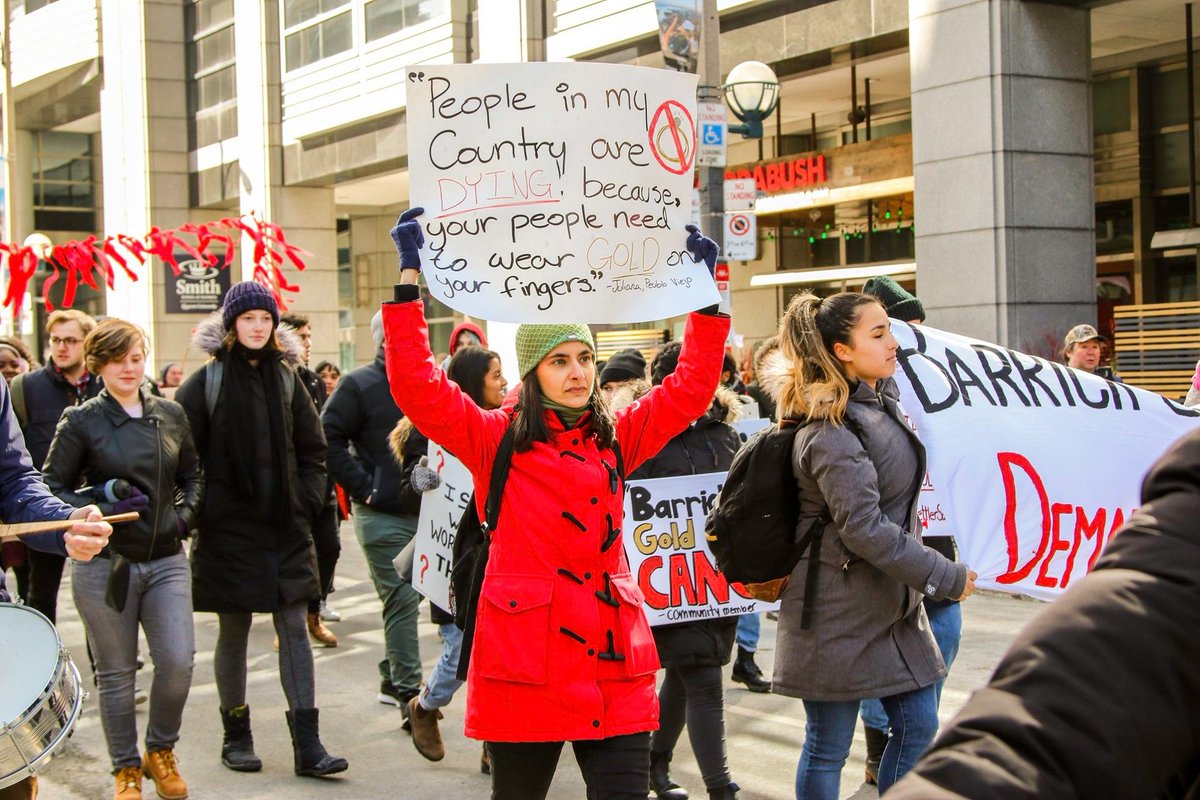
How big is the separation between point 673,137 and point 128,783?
3.51m

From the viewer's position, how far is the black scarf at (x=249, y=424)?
6.51 meters

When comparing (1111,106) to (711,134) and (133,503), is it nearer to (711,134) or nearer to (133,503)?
(711,134)

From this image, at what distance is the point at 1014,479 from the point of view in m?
5.18

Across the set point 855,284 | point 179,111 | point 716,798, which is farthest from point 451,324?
point 716,798

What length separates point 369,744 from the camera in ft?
22.9

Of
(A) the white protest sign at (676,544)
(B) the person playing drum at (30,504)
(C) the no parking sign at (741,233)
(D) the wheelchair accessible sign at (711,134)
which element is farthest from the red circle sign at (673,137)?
(C) the no parking sign at (741,233)

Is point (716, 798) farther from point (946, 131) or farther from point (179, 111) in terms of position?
point (179, 111)

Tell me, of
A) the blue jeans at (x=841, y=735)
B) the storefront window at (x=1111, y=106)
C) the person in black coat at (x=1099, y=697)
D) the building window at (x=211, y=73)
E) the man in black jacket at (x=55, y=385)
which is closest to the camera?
the person in black coat at (x=1099, y=697)

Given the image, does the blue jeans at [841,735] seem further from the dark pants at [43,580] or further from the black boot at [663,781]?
the dark pants at [43,580]

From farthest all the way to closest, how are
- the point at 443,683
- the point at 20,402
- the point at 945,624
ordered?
the point at 20,402
the point at 443,683
the point at 945,624

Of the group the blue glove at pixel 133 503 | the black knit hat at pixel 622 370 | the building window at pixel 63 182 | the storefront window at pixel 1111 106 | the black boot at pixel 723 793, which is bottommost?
the black boot at pixel 723 793

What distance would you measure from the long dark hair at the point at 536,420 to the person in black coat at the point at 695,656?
1.54 meters

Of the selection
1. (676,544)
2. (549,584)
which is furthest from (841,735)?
(676,544)

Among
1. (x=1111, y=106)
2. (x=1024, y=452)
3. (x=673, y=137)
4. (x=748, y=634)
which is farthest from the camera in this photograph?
(x=1111, y=106)
